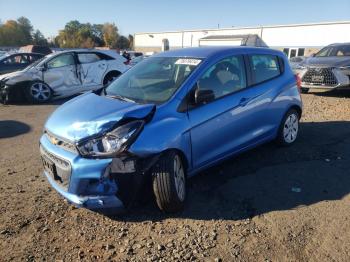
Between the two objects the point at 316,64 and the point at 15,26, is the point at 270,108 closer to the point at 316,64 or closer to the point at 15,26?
the point at 316,64

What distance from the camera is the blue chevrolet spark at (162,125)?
3195 millimetres

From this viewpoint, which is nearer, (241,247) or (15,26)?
(241,247)

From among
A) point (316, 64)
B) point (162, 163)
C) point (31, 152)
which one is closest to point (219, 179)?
point (162, 163)

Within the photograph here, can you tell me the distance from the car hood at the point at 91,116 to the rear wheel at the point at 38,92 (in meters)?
7.17

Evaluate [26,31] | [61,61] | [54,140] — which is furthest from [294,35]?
[26,31]

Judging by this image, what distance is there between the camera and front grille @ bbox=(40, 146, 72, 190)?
327 centimetres

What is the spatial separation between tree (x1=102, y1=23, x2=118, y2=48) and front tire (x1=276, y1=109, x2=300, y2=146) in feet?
265

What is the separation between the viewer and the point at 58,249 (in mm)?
3086

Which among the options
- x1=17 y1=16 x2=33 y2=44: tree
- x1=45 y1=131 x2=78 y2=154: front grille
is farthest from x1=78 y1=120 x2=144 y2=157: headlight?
x1=17 y1=16 x2=33 y2=44: tree

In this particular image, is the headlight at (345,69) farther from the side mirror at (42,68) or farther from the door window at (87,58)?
the side mirror at (42,68)

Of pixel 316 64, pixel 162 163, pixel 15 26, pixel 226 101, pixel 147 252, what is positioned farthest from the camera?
pixel 15 26

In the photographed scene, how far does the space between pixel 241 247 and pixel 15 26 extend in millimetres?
97330

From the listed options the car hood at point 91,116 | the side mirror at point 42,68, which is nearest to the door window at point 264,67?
the car hood at point 91,116

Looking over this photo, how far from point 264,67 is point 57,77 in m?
7.48
